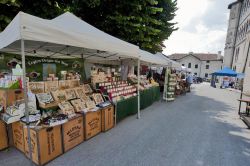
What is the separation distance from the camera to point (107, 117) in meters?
4.44

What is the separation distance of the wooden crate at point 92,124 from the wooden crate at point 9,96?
151 cm

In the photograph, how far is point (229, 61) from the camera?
A: 27.2m

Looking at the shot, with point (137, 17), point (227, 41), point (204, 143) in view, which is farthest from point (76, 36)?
point (227, 41)

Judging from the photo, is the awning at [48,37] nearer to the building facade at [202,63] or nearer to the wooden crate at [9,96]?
the wooden crate at [9,96]

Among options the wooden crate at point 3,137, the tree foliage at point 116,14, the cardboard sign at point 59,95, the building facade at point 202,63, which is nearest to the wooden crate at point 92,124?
the cardboard sign at point 59,95

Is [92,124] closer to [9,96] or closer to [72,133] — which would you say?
[72,133]

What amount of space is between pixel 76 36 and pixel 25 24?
90 centimetres

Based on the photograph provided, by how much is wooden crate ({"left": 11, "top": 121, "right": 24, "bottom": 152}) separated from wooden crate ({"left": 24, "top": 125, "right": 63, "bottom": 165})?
0.22m

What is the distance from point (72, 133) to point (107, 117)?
1223mm

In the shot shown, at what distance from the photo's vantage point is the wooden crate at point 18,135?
318cm

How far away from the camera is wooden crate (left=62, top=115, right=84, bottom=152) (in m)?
3.25

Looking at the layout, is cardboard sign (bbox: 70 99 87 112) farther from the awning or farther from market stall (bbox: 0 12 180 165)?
the awning

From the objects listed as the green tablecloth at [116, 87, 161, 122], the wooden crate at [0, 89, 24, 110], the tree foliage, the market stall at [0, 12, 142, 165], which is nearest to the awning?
the market stall at [0, 12, 142, 165]

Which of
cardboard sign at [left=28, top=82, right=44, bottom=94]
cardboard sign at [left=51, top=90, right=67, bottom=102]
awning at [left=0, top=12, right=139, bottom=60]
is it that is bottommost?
cardboard sign at [left=51, top=90, right=67, bottom=102]
